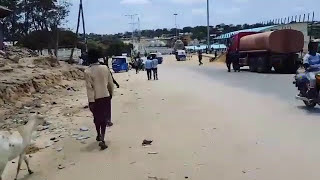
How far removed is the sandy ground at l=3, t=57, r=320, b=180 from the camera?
6.33 meters

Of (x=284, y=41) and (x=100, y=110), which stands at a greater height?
(x=284, y=41)

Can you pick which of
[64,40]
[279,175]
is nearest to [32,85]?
[279,175]

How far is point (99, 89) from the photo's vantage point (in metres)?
8.23

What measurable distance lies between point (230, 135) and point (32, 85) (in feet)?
45.8

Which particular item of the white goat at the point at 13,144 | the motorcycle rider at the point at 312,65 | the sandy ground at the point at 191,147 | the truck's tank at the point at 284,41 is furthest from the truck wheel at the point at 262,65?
the white goat at the point at 13,144

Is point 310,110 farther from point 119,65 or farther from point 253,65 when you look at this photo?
point 119,65

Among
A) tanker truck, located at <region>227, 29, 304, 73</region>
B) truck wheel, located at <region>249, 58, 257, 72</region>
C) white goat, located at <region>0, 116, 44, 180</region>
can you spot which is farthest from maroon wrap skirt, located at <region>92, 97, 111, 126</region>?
truck wheel, located at <region>249, 58, 257, 72</region>

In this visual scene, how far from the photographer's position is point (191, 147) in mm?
7824

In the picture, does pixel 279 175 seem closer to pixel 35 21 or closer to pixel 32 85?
pixel 32 85

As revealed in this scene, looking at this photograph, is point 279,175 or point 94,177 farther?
point 94,177

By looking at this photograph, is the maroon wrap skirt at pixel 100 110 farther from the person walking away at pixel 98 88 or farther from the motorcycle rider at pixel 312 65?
the motorcycle rider at pixel 312 65

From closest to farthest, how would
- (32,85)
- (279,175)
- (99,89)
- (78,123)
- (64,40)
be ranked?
1. (279,175)
2. (99,89)
3. (78,123)
4. (32,85)
5. (64,40)

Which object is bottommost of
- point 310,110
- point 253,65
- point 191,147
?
point 253,65

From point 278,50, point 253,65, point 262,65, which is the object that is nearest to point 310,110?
point 278,50
